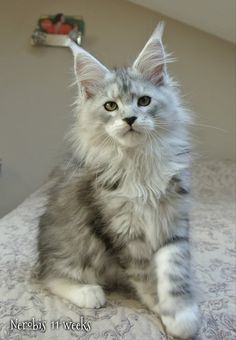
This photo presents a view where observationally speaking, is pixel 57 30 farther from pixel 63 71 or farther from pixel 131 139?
pixel 131 139

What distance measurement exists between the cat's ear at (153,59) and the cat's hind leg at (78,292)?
2.23 feet

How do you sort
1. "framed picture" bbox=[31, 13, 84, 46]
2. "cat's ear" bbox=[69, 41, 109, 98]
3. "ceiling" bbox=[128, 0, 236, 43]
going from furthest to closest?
"framed picture" bbox=[31, 13, 84, 46]
"ceiling" bbox=[128, 0, 236, 43]
"cat's ear" bbox=[69, 41, 109, 98]

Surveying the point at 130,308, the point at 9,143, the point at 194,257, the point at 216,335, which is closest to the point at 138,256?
the point at 130,308

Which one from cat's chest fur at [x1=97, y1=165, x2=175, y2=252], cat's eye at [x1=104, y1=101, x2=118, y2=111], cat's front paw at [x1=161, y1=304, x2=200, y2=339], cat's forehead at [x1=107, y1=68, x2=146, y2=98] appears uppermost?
cat's forehead at [x1=107, y1=68, x2=146, y2=98]

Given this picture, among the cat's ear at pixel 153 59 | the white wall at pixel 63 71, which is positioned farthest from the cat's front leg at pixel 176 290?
the white wall at pixel 63 71

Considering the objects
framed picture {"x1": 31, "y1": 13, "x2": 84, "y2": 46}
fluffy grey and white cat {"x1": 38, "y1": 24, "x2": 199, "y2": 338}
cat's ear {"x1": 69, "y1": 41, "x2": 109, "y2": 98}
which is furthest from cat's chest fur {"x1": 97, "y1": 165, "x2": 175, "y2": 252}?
framed picture {"x1": 31, "y1": 13, "x2": 84, "y2": 46}

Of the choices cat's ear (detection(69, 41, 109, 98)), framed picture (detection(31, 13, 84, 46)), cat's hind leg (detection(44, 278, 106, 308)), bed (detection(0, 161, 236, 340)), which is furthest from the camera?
framed picture (detection(31, 13, 84, 46))

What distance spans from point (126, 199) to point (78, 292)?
0.99ft

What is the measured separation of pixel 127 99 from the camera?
1.21m

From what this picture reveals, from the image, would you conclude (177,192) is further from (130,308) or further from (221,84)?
(221,84)

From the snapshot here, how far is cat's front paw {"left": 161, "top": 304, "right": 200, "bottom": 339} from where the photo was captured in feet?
3.41

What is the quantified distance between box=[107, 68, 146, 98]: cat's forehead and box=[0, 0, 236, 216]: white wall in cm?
183

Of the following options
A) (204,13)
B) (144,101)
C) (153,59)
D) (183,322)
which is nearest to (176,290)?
(183,322)

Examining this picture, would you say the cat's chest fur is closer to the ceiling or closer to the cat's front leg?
the cat's front leg
